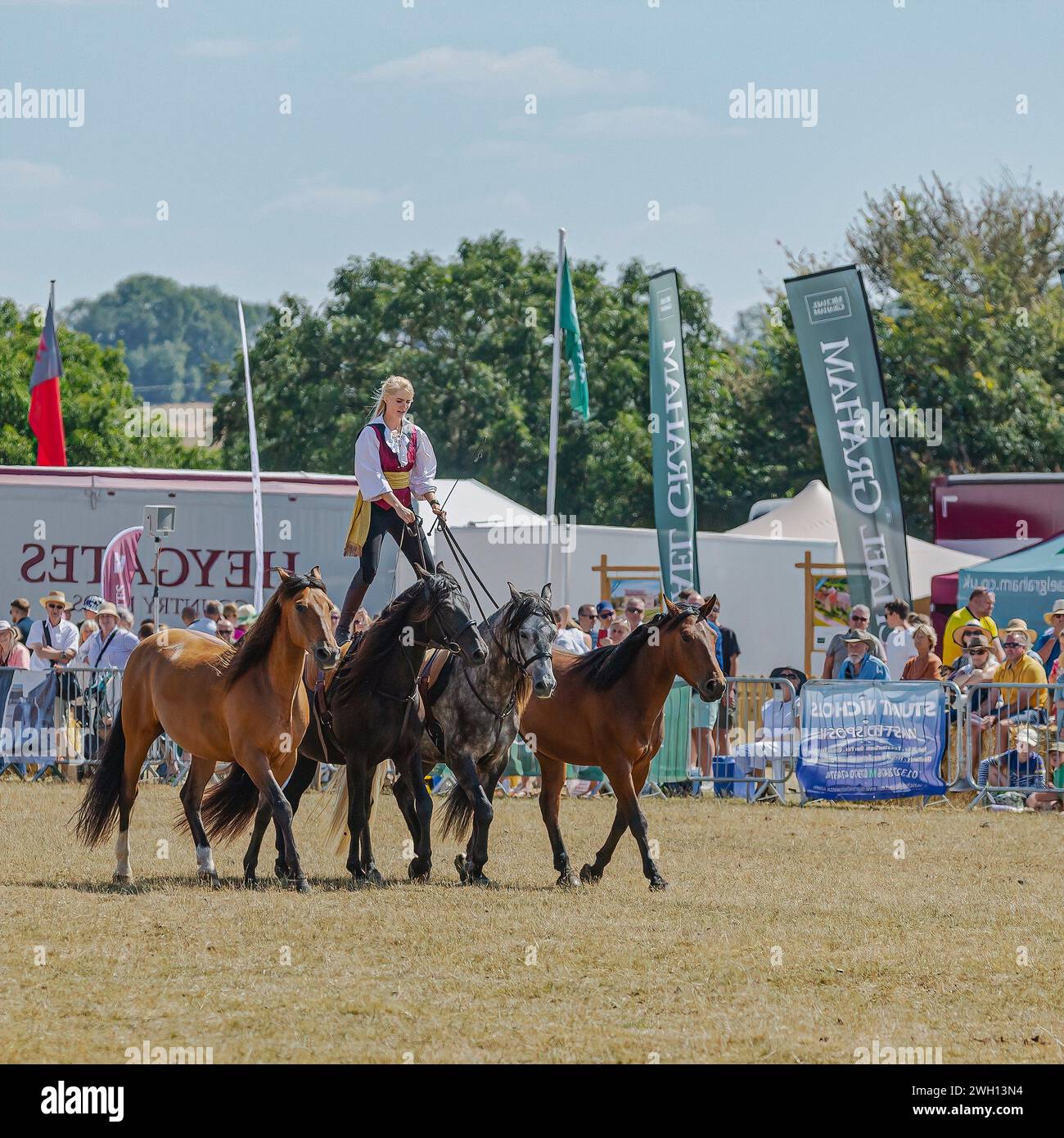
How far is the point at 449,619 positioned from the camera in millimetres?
10461

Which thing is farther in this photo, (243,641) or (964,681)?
(964,681)

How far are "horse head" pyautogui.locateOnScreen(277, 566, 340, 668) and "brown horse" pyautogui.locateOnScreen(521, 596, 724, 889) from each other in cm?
198

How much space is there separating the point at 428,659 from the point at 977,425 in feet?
110

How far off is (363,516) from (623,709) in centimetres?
210

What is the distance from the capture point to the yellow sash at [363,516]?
11.0 metres

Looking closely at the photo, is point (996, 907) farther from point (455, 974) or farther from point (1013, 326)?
point (1013, 326)

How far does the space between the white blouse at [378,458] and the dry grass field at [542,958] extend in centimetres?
251

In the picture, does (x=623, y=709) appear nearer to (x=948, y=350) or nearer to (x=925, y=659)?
(x=925, y=659)

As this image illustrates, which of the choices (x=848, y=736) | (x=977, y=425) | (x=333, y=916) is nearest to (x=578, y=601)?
(x=848, y=736)

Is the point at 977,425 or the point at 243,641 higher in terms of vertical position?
the point at 977,425

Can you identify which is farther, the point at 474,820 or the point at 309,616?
the point at 474,820

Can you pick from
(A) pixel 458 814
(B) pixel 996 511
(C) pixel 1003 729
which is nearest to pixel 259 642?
(A) pixel 458 814

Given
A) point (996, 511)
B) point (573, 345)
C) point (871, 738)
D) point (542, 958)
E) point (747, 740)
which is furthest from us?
point (996, 511)
